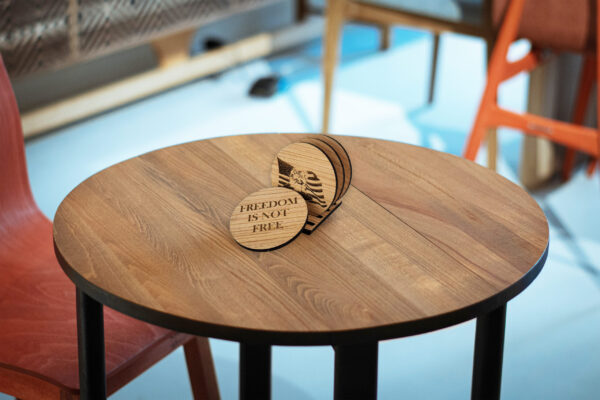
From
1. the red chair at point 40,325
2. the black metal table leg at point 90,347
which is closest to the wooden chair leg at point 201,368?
the red chair at point 40,325

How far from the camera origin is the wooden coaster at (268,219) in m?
0.99

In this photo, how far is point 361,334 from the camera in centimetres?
82

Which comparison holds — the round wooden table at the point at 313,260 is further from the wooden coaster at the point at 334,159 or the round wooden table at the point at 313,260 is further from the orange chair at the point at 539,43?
the orange chair at the point at 539,43

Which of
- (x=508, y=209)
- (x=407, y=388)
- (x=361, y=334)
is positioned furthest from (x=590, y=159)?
(x=361, y=334)

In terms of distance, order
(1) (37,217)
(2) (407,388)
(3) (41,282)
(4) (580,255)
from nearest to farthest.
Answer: (3) (41,282) < (1) (37,217) < (2) (407,388) < (4) (580,255)

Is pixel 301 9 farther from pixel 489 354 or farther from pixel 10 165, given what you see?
pixel 489 354

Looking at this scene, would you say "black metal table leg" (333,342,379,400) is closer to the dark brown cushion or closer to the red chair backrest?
the red chair backrest

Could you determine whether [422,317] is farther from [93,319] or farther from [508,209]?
[93,319]

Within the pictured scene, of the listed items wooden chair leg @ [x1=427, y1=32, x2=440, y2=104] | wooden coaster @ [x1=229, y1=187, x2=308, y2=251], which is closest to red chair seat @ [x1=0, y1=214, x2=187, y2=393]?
wooden coaster @ [x1=229, y1=187, x2=308, y2=251]

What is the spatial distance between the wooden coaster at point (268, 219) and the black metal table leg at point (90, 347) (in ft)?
0.71

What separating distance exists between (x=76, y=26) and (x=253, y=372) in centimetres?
192

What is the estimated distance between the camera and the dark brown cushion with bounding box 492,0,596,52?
1985 millimetres

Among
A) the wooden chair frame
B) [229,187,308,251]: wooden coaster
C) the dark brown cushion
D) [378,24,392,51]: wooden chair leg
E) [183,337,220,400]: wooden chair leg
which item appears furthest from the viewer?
[378,24,392,51]: wooden chair leg

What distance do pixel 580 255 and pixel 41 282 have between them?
1.52m
